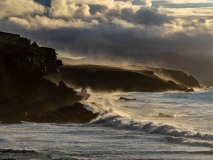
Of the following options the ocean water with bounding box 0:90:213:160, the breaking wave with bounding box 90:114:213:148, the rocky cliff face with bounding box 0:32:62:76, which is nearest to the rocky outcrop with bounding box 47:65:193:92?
the rocky cliff face with bounding box 0:32:62:76

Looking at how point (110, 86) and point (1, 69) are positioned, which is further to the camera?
point (110, 86)

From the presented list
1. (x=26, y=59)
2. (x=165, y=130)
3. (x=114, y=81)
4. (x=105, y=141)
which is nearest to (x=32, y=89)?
(x=26, y=59)

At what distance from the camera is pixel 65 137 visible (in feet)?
118

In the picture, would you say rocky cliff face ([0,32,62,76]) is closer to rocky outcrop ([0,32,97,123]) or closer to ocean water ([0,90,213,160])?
rocky outcrop ([0,32,97,123])

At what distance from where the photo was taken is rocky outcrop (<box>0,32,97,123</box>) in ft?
166

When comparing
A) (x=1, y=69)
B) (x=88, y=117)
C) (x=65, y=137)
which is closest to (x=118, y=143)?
(x=65, y=137)

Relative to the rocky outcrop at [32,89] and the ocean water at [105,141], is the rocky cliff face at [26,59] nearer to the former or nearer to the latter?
the rocky outcrop at [32,89]

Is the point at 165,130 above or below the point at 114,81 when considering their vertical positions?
below

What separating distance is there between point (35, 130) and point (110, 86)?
142 m

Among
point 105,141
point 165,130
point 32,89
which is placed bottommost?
point 105,141

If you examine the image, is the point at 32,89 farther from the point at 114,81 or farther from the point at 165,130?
the point at 114,81

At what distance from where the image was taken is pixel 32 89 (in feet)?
187

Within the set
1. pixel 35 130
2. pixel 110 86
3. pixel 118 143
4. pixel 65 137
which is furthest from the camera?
pixel 110 86

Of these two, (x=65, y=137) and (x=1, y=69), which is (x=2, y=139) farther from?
(x=1, y=69)
